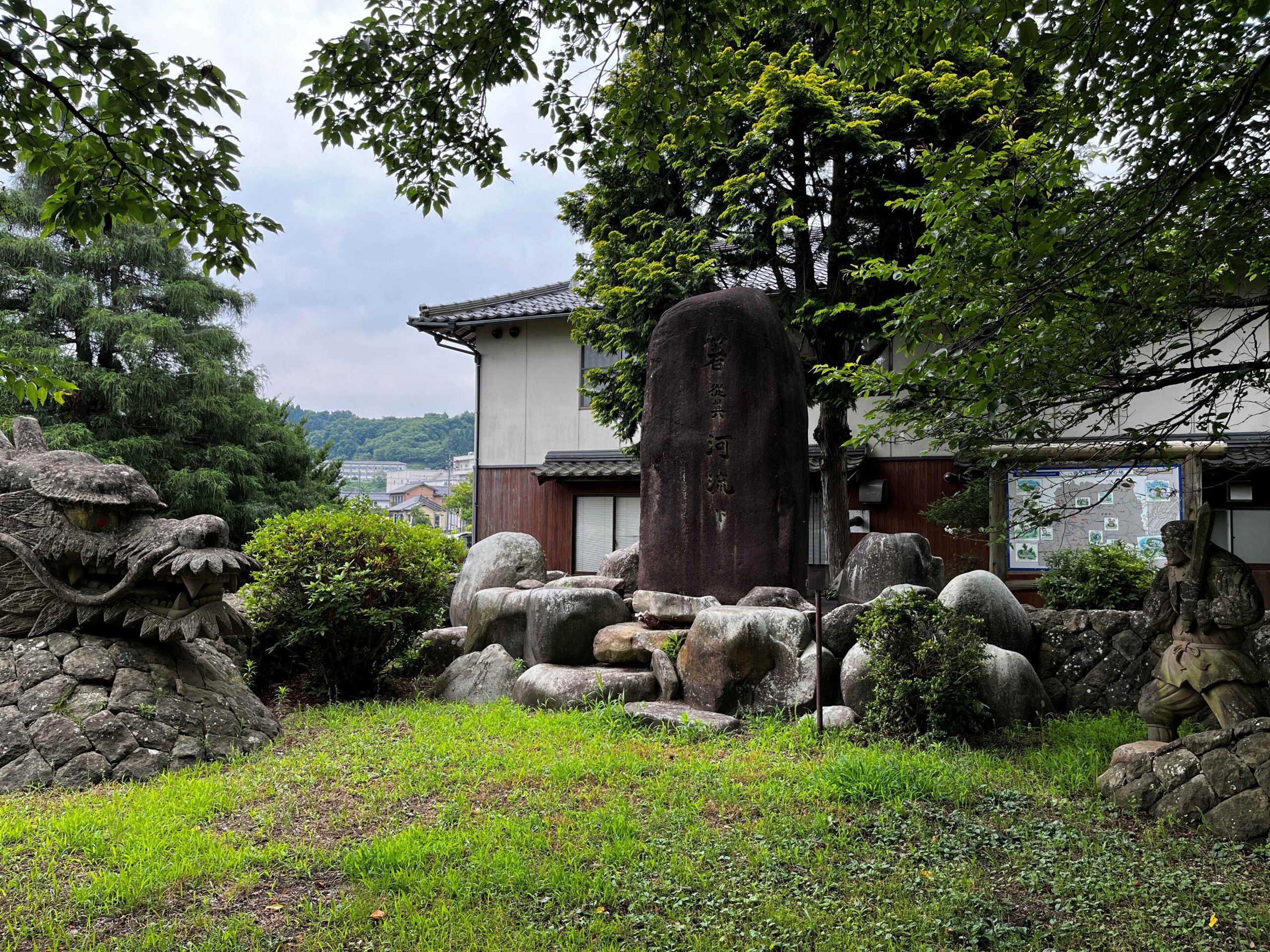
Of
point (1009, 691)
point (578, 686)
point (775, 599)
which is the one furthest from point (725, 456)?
point (1009, 691)

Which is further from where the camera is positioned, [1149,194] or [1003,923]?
[1149,194]

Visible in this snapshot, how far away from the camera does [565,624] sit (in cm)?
832

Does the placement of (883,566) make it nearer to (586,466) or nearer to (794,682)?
(794,682)

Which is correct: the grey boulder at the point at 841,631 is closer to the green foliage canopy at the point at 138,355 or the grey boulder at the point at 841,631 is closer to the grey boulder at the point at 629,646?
the grey boulder at the point at 629,646

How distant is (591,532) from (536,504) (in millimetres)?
1600

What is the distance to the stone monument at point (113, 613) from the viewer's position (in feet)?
18.1

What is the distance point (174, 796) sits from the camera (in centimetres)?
496

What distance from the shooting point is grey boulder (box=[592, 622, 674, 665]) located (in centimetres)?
811

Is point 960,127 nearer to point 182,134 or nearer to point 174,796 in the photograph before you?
point 182,134

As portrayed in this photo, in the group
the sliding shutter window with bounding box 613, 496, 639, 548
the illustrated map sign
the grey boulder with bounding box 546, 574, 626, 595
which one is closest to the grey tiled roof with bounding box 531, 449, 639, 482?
the sliding shutter window with bounding box 613, 496, 639, 548

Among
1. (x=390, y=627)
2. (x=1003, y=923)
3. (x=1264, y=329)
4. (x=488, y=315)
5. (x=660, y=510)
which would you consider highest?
(x=488, y=315)

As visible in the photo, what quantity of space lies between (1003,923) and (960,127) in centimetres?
1142

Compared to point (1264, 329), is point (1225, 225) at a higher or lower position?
lower

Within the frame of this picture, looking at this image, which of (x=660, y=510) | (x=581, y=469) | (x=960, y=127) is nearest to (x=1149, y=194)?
(x=660, y=510)
